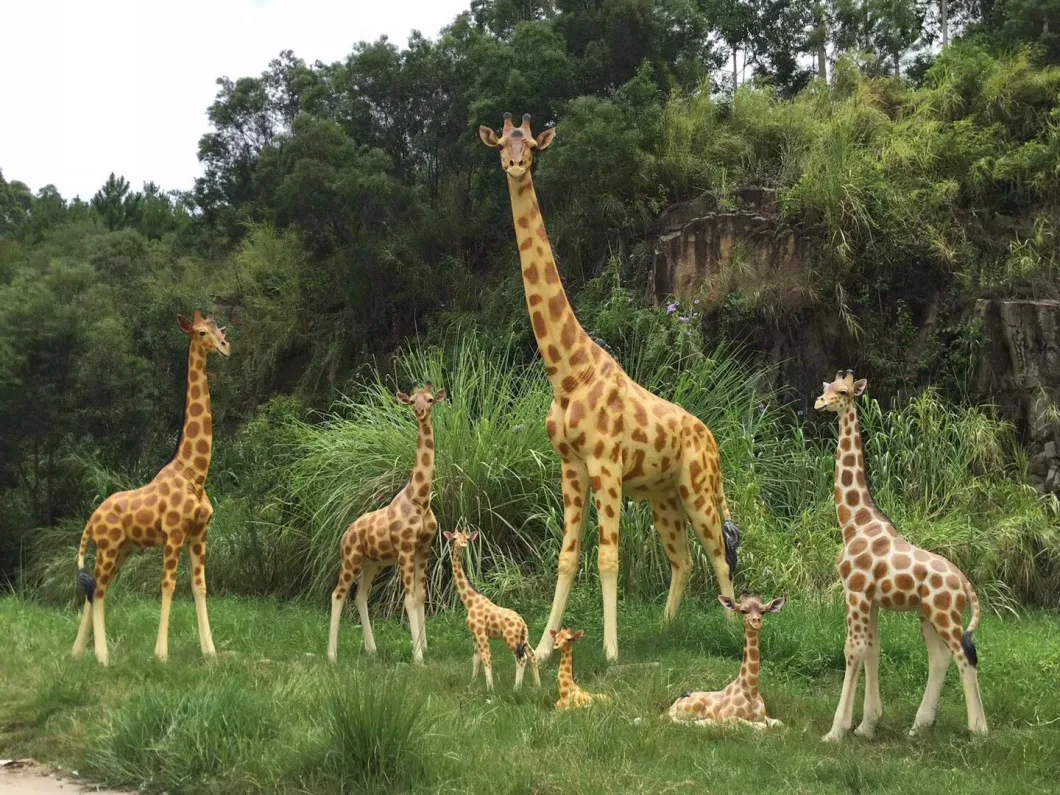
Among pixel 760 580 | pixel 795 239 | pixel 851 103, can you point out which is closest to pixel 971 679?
pixel 760 580

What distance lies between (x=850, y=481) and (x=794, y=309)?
23.9 ft

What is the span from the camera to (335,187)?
15336 millimetres

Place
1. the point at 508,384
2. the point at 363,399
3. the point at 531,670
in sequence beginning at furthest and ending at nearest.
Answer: the point at 363,399
the point at 508,384
the point at 531,670

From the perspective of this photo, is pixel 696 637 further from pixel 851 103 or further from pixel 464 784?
pixel 851 103

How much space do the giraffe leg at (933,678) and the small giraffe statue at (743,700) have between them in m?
0.72

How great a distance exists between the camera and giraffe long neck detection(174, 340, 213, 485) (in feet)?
25.0

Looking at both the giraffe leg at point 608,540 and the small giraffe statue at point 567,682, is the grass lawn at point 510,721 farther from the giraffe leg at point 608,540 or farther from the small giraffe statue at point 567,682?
the giraffe leg at point 608,540

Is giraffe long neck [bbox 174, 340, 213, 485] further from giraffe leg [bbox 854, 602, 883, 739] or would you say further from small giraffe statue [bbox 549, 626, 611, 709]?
giraffe leg [bbox 854, 602, 883, 739]

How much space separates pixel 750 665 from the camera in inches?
220

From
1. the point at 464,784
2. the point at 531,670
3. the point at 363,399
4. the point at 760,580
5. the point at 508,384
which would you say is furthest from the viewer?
the point at 363,399

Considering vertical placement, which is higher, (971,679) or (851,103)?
(851,103)

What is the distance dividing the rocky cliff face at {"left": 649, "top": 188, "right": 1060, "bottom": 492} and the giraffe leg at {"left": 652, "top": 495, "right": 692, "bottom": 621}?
510cm

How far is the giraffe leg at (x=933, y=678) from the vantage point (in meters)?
5.39

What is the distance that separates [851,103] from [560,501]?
334 inches
